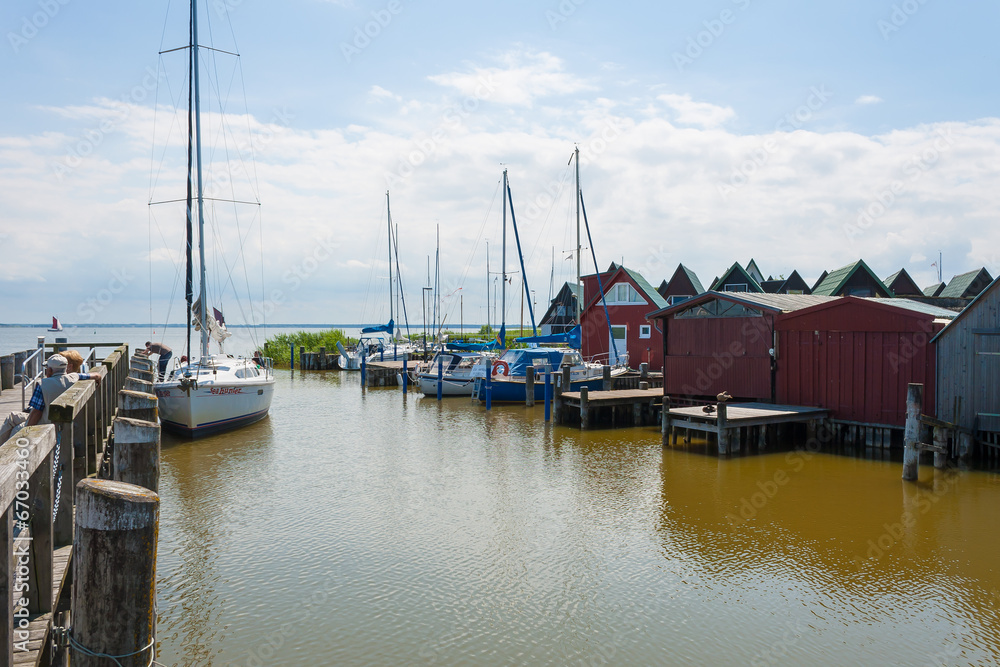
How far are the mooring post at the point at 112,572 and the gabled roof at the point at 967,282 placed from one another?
47.3m

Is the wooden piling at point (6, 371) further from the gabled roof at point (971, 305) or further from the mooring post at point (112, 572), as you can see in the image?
the gabled roof at point (971, 305)

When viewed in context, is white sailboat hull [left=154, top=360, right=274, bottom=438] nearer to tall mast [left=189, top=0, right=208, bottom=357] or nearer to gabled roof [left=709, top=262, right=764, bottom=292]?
tall mast [left=189, top=0, right=208, bottom=357]

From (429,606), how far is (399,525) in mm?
3543

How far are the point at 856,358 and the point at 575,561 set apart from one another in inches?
492

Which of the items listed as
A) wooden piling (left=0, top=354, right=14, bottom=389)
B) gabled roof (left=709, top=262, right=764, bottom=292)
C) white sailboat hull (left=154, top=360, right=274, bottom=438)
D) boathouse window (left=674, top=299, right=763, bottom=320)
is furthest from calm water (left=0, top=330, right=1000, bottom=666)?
gabled roof (left=709, top=262, right=764, bottom=292)

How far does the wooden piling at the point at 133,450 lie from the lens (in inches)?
300

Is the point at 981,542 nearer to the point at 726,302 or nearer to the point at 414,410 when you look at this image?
the point at 726,302

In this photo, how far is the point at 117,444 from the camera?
765 cm

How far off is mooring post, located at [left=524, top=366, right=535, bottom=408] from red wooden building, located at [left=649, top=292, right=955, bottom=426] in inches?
258

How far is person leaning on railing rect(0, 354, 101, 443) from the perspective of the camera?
7340mm

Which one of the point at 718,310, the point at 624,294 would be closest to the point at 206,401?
the point at 718,310

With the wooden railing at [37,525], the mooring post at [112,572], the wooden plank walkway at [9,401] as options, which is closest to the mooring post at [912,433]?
the mooring post at [112,572]

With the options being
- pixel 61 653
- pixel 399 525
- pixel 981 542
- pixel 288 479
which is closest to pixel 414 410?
pixel 288 479

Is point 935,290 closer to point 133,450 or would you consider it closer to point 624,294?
point 624,294
